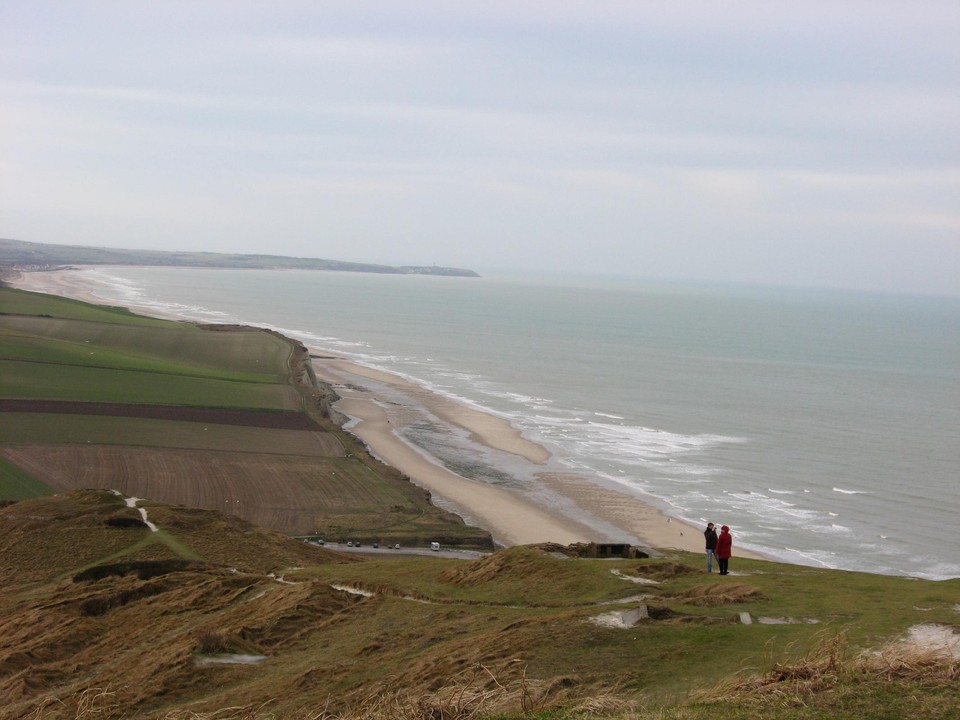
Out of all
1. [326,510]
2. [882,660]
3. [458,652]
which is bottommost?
[326,510]

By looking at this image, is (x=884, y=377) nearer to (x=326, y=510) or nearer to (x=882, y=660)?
(x=326, y=510)

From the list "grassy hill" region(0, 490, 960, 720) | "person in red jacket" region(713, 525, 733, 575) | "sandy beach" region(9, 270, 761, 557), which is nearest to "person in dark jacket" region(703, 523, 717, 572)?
"person in red jacket" region(713, 525, 733, 575)

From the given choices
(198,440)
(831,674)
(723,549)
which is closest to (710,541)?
(723,549)

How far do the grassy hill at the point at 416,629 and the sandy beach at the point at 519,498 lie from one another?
6311 millimetres

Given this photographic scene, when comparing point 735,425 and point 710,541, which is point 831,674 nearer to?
point 710,541

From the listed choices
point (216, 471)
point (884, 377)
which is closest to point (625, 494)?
point (216, 471)

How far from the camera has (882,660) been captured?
44.5 feet

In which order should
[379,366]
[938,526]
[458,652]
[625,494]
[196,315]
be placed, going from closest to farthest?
[458,652] → [938,526] → [625,494] → [379,366] → [196,315]

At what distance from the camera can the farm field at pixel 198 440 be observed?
45062mm

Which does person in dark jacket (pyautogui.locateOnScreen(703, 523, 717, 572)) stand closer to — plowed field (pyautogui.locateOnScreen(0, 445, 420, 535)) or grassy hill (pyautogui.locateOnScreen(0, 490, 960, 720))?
grassy hill (pyautogui.locateOnScreen(0, 490, 960, 720))

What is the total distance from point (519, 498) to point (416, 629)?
3422cm

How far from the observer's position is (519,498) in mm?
53125

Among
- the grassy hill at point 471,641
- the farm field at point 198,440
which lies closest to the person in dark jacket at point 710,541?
the grassy hill at point 471,641

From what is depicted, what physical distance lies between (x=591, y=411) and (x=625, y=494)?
29.7 m
